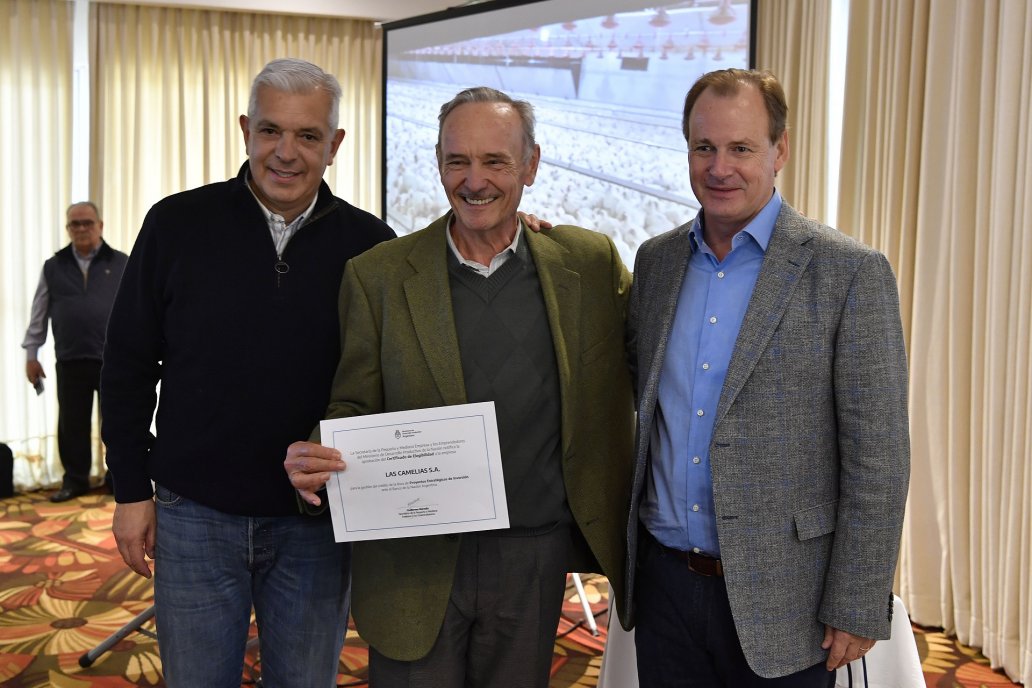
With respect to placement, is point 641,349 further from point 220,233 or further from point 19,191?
point 19,191

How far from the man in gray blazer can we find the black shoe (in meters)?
5.57

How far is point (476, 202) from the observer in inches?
73.7

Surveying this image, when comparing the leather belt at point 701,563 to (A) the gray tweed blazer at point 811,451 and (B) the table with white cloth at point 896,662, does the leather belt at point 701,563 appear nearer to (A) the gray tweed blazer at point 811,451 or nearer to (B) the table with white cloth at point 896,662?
(A) the gray tweed blazer at point 811,451

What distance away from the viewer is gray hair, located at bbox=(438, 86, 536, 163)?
188 centimetres

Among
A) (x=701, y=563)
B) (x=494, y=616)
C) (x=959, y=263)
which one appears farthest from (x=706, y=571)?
(x=959, y=263)

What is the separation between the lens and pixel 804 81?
15.2 ft

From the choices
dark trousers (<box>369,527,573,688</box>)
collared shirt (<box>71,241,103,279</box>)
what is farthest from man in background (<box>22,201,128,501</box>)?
dark trousers (<box>369,527,573,688</box>)

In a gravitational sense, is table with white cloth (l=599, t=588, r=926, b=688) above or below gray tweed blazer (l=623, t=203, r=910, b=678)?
below

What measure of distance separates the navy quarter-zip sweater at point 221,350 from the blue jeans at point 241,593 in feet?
0.20

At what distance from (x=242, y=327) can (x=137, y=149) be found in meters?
5.33

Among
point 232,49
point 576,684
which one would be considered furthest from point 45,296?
point 576,684

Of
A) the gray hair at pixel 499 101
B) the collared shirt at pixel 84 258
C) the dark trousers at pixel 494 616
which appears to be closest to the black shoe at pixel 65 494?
the collared shirt at pixel 84 258

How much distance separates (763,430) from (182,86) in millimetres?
6128

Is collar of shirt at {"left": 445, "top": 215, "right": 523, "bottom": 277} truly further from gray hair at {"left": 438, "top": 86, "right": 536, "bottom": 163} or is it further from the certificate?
the certificate
